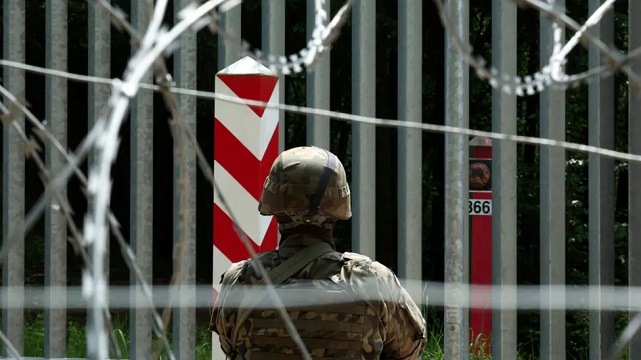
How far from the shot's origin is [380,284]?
248 centimetres

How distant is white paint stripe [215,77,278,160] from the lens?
3.32 m

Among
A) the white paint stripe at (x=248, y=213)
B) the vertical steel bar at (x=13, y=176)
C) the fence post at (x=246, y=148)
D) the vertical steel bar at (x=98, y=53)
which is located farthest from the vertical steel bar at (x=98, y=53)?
the white paint stripe at (x=248, y=213)

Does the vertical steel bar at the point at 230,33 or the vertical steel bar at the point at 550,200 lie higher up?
the vertical steel bar at the point at 230,33

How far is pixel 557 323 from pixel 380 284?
1.87 meters

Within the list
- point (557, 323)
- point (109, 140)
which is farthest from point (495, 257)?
point (109, 140)

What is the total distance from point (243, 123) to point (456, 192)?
104 cm

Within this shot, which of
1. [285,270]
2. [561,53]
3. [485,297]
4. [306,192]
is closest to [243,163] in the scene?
[306,192]

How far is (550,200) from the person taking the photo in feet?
13.7

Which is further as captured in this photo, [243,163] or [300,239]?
[243,163]

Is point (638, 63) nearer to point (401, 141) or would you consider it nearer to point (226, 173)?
point (401, 141)

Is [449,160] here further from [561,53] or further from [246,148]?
[561,53]

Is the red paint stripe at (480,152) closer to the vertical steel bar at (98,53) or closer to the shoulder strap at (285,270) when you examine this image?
the vertical steel bar at (98,53)

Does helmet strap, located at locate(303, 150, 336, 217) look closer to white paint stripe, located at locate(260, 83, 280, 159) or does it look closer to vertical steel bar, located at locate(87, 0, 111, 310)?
white paint stripe, located at locate(260, 83, 280, 159)

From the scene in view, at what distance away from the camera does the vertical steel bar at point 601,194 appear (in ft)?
13.5
